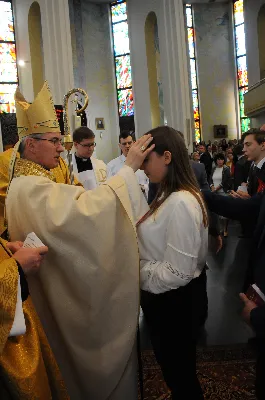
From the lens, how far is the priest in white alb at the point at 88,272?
69.5 inches

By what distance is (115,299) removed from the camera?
184 cm

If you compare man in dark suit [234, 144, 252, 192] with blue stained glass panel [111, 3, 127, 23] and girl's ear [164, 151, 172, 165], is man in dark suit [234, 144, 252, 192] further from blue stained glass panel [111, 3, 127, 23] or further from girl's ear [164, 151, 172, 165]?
blue stained glass panel [111, 3, 127, 23]

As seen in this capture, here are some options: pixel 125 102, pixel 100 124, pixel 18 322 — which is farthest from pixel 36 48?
pixel 18 322

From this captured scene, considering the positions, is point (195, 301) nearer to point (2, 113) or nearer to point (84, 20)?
point (2, 113)

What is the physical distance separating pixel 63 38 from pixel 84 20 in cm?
671

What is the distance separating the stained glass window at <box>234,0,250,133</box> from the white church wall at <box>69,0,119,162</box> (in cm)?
577

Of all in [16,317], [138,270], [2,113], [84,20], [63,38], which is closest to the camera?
[16,317]

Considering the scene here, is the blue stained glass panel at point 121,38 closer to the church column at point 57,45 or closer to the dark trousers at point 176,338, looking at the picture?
the church column at point 57,45

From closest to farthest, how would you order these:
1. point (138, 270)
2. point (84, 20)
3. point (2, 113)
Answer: point (138, 270), point (2, 113), point (84, 20)

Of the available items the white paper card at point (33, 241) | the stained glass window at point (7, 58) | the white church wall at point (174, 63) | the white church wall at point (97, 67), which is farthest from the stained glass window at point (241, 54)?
the white paper card at point (33, 241)

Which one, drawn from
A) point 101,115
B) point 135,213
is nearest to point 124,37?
point 101,115

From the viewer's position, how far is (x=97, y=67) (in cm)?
1772

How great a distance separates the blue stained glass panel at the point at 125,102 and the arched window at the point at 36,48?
5163 millimetres

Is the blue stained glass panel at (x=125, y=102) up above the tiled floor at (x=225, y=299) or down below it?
above
